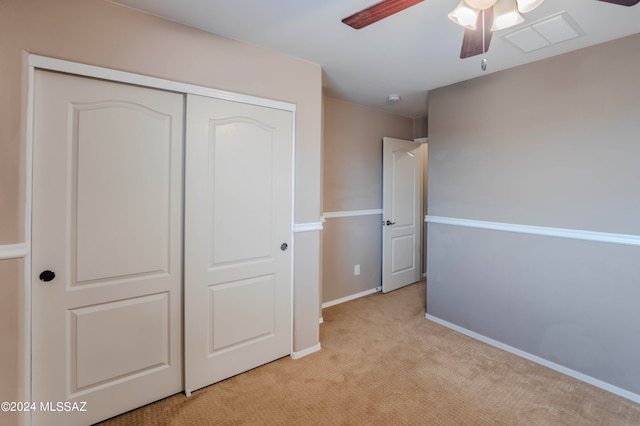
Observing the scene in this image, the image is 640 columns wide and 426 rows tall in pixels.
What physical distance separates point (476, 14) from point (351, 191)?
245 cm

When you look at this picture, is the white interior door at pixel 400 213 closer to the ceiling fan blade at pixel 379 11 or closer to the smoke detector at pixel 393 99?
the smoke detector at pixel 393 99

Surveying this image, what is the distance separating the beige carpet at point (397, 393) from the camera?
1790 millimetres

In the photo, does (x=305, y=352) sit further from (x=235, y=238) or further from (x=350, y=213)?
(x=350, y=213)

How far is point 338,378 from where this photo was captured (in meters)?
2.17

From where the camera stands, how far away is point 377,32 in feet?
6.36

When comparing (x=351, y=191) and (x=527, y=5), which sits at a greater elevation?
(x=527, y=5)

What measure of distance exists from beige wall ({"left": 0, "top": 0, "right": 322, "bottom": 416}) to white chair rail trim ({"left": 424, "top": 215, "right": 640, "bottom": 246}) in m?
1.49

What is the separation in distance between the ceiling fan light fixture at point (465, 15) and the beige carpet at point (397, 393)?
2148 millimetres

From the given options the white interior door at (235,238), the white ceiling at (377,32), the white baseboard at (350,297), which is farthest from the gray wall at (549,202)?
the white interior door at (235,238)

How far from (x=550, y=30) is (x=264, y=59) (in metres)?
1.92

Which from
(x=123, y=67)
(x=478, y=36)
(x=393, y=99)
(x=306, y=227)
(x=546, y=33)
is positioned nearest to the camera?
(x=478, y=36)

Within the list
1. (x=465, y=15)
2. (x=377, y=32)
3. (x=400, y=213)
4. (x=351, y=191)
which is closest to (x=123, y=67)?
(x=377, y=32)

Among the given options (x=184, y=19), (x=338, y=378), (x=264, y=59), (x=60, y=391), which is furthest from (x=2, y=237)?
(x=338, y=378)

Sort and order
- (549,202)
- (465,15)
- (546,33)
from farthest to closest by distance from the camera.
→ (549,202) → (546,33) → (465,15)
